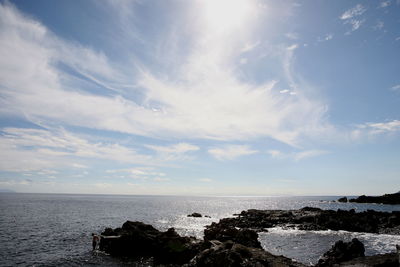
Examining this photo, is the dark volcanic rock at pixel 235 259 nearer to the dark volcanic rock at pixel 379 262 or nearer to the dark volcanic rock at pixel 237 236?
the dark volcanic rock at pixel 379 262

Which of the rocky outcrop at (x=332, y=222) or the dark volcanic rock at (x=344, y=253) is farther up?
the dark volcanic rock at (x=344, y=253)

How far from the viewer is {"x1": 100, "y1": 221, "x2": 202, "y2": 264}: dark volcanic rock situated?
1414 inches

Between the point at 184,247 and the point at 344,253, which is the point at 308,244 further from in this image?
the point at 184,247

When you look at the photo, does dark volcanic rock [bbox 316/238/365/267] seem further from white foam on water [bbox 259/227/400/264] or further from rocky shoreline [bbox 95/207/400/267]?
white foam on water [bbox 259/227/400/264]

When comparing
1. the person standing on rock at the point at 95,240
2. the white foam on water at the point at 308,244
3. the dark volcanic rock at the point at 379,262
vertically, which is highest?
the dark volcanic rock at the point at 379,262

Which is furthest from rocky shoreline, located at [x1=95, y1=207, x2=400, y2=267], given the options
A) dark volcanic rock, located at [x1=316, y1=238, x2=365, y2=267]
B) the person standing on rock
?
the person standing on rock

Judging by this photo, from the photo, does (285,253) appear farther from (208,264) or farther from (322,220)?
(322,220)

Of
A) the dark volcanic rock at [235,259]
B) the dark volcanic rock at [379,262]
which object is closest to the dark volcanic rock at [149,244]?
the dark volcanic rock at [235,259]

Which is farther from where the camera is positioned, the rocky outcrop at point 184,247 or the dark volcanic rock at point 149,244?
the dark volcanic rock at point 149,244

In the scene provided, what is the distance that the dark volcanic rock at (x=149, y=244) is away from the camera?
1414 inches

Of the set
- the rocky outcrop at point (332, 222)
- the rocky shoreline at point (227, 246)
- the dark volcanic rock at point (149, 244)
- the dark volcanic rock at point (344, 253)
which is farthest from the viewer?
the rocky outcrop at point (332, 222)

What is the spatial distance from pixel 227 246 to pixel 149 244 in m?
16.0

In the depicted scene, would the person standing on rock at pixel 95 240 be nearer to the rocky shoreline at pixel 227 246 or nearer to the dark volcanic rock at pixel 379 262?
the rocky shoreline at pixel 227 246

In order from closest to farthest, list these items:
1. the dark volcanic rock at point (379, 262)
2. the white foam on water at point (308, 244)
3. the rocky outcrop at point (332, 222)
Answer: the dark volcanic rock at point (379, 262)
the white foam on water at point (308, 244)
the rocky outcrop at point (332, 222)
